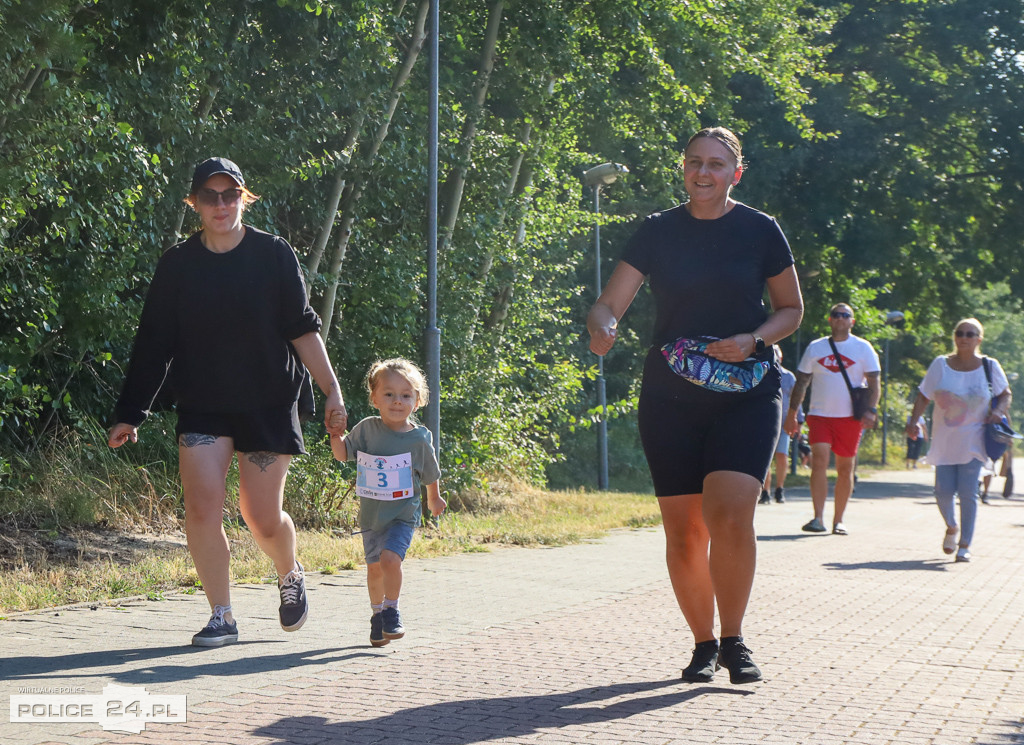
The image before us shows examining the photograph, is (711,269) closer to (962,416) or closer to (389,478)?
(389,478)

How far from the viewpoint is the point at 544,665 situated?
5.62 meters

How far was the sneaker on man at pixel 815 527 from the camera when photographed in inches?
518

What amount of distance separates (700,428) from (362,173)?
28.5ft

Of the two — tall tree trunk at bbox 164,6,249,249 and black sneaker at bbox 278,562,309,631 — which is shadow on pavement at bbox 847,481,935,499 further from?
black sneaker at bbox 278,562,309,631

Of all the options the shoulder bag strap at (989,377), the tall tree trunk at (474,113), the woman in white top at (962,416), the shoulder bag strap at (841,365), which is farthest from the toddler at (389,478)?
the tall tree trunk at (474,113)

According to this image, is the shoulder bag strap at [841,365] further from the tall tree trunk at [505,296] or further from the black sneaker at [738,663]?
the black sneaker at [738,663]

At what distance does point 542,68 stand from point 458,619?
997cm

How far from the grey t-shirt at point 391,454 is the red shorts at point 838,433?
7.24 metres

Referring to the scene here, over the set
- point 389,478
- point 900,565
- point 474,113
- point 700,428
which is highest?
point 474,113

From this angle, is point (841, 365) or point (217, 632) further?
point (841, 365)

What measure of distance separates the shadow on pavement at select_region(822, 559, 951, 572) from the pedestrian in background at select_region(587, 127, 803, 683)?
4.94 metres

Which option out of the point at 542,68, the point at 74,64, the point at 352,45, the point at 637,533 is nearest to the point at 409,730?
the point at 74,64

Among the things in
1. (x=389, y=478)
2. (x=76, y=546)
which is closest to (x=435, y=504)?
(x=389, y=478)

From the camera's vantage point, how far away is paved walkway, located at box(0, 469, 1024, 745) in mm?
4426
